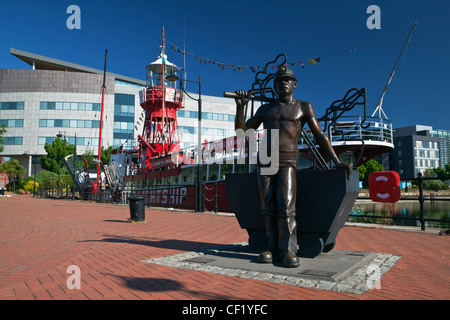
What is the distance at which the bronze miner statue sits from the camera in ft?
13.6

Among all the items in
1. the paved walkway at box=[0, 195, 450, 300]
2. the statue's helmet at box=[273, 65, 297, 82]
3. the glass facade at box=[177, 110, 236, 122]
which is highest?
the glass facade at box=[177, 110, 236, 122]

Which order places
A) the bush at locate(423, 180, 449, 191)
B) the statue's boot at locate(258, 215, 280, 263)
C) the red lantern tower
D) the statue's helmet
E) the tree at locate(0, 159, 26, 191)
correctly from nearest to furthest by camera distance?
the statue's boot at locate(258, 215, 280, 263) < the statue's helmet < the red lantern tower < the tree at locate(0, 159, 26, 191) < the bush at locate(423, 180, 449, 191)

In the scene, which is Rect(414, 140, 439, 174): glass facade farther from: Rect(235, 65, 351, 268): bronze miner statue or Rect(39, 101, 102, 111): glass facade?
Rect(235, 65, 351, 268): bronze miner statue

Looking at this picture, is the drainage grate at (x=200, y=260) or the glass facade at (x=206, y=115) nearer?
the drainage grate at (x=200, y=260)

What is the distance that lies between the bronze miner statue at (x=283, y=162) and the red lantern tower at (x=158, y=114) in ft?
70.0

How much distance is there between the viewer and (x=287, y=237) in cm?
409

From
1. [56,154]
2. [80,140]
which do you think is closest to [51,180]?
[56,154]

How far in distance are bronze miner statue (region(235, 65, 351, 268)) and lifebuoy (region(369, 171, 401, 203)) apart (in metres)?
4.88

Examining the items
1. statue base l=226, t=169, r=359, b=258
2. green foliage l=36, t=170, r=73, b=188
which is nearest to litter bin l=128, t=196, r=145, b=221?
statue base l=226, t=169, r=359, b=258

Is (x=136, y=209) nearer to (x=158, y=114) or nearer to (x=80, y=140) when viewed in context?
(x=158, y=114)

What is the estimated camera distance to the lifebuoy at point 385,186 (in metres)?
8.34

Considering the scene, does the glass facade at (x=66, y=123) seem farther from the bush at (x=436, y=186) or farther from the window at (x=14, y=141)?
the bush at (x=436, y=186)

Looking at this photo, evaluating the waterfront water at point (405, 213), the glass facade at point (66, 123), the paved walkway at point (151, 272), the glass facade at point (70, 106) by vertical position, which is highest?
the glass facade at point (70, 106)

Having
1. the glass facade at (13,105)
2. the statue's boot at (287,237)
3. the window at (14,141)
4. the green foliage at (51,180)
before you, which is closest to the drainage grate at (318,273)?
the statue's boot at (287,237)
